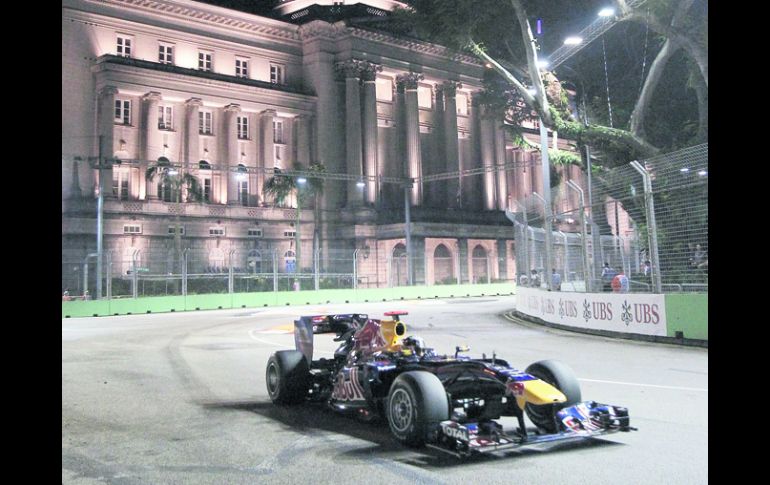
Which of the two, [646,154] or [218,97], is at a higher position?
[218,97]

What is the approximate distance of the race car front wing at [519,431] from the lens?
5.55 metres

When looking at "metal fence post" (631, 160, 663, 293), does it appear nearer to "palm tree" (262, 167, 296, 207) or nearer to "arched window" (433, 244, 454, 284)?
"arched window" (433, 244, 454, 284)

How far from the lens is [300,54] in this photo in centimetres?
6594

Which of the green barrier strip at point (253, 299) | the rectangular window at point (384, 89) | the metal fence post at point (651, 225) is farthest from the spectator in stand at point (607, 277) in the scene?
the rectangular window at point (384, 89)

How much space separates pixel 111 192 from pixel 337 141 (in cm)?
2017

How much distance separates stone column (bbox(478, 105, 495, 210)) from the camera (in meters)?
72.1

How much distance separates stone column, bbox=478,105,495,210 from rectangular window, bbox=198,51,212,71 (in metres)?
26.6

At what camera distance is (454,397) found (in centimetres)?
641

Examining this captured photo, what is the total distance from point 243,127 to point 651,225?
162 ft

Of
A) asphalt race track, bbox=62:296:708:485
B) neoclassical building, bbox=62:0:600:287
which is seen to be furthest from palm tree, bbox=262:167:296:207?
asphalt race track, bbox=62:296:708:485

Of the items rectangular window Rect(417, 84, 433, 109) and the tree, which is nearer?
the tree
